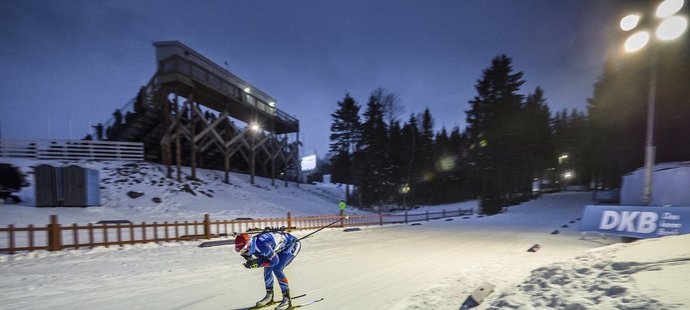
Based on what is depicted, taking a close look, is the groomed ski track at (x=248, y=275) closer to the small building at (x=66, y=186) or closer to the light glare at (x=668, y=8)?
the small building at (x=66, y=186)

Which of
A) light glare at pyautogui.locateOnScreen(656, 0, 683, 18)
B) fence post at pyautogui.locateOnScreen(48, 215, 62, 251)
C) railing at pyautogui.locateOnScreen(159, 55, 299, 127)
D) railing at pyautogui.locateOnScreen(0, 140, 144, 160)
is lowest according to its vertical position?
fence post at pyautogui.locateOnScreen(48, 215, 62, 251)

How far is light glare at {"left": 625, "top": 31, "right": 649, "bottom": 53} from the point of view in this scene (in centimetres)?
827

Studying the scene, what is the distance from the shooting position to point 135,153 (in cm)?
2008

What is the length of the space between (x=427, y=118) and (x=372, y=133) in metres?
12.1

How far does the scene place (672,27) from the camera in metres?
7.47

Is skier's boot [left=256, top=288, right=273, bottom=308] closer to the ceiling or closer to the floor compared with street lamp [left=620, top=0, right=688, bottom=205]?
closer to the floor

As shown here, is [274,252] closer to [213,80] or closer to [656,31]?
[656,31]

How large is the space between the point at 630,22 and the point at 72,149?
30498 mm

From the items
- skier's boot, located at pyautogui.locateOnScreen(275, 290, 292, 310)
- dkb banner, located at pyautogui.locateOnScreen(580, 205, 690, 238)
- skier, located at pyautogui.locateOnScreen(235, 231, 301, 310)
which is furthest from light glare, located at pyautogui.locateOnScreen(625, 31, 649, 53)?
skier's boot, located at pyautogui.locateOnScreen(275, 290, 292, 310)

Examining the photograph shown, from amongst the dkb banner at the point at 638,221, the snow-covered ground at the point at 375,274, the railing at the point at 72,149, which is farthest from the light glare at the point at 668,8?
the railing at the point at 72,149

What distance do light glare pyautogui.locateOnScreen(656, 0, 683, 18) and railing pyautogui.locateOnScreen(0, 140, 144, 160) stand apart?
28.4 meters

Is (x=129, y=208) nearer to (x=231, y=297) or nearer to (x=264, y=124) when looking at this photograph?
(x=231, y=297)

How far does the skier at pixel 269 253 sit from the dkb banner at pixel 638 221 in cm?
1091

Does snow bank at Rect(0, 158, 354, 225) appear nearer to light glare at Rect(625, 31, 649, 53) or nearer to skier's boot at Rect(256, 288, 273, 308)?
skier's boot at Rect(256, 288, 273, 308)
